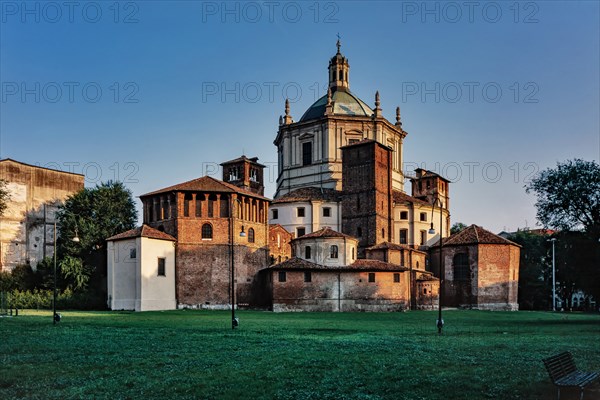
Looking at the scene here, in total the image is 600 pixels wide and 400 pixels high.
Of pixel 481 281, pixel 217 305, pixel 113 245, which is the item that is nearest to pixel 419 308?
pixel 481 281

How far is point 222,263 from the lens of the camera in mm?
51500

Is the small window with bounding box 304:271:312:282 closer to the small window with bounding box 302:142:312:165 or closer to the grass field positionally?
the small window with bounding box 302:142:312:165

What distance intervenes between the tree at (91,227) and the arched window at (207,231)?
871 cm

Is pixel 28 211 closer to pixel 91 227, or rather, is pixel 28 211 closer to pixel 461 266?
pixel 91 227

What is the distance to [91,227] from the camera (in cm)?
5356

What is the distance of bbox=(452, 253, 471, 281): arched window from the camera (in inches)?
2298

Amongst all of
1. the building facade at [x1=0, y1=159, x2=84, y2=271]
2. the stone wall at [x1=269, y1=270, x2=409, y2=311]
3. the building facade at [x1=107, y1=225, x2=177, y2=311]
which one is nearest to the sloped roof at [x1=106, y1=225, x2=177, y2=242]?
the building facade at [x1=107, y1=225, x2=177, y2=311]

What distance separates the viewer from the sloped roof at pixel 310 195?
62.5 metres

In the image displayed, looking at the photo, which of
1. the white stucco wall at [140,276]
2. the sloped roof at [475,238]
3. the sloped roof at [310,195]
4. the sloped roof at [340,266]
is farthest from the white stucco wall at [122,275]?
the sloped roof at [475,238]

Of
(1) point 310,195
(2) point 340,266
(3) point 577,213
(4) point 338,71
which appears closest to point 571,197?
(3) point 577,213

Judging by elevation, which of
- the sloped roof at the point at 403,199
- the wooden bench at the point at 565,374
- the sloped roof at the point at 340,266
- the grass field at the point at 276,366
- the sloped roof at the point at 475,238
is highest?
the sloped roof at the point at 403,199

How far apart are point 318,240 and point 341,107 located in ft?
75.6

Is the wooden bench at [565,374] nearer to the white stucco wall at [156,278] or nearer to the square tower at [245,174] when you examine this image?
the white stucco wall at [156,278]

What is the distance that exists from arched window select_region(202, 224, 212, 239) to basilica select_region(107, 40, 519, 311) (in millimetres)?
80
